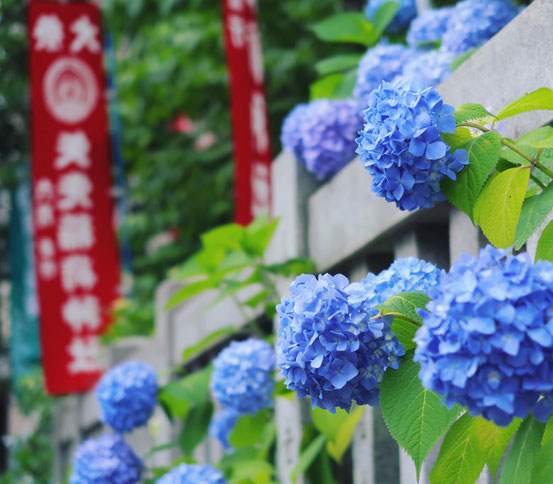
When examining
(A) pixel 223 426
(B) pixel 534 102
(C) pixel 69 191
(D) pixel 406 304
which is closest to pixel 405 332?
→ (D) pixel 406 304

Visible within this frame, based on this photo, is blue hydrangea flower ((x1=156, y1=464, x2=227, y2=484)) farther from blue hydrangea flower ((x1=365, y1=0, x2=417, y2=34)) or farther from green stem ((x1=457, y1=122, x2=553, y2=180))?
blue hydrangea flower ((x1=365, y1=0, x2=417, y2=34))

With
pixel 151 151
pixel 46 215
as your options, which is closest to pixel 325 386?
pixel 46 215

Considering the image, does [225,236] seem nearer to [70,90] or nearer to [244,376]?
[244,376]

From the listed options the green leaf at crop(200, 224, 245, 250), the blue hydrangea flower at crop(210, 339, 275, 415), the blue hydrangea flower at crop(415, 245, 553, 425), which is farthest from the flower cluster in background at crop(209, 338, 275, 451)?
the blue hydrangea flower at crop(415, 245, 553, 425)

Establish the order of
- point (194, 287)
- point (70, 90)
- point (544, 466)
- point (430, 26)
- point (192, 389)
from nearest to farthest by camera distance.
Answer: point (544, 466) → point (430, 26) → point (194, 287) → point (192, 389) → point (70, 90)

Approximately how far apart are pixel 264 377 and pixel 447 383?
915 mm

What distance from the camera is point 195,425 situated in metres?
1.74

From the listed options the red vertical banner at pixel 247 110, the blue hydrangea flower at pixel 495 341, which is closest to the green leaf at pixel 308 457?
the blue hydrangea flower at pixel 495 341

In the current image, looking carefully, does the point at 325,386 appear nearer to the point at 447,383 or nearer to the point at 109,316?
the point at 447,383

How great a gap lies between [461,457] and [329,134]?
2.75 feet

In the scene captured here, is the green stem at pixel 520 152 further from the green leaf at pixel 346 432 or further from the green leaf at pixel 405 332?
the green leaf at pixel 346 432

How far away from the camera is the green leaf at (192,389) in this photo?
5.57ft

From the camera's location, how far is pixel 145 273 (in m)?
6.22

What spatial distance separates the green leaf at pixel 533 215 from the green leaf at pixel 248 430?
101 centimetres
